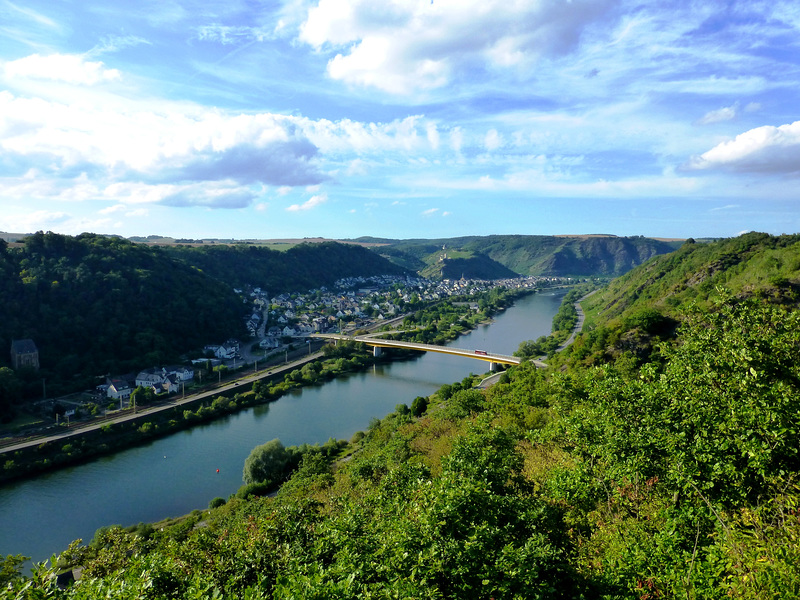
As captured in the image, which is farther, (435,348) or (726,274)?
(435,348)

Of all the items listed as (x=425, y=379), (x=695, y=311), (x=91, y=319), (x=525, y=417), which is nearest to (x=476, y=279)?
(x=425, y=379)

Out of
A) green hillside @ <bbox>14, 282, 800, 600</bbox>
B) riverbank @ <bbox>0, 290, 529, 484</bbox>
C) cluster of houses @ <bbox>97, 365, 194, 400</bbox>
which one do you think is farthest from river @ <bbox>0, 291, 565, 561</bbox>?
green hillside @ <bbox>14, 282, 800, 600</bbox>

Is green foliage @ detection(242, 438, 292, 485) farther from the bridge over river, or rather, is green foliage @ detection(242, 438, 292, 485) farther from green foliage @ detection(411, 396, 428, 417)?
the bridge over river

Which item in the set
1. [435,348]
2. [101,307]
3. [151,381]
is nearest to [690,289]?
[435,348]

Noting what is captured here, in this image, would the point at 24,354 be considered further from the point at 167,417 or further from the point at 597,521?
the point at 597,521

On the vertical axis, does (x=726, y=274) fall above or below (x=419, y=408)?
above

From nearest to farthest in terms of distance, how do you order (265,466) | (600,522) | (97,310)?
(600,522) → (265,466) → (97,310)

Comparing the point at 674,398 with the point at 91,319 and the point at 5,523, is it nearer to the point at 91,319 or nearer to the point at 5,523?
the point at 5,523
